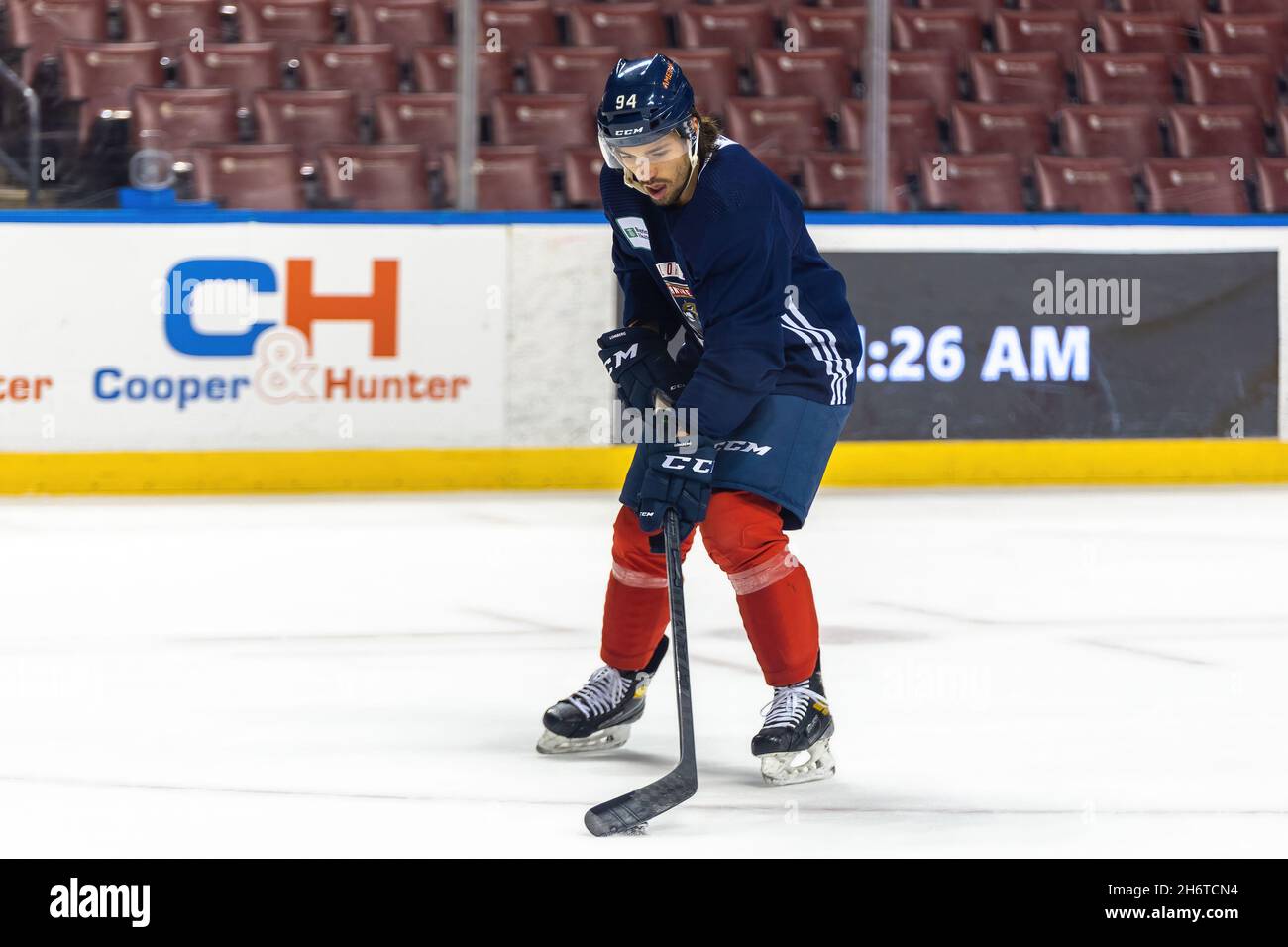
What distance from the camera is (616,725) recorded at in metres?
4.05

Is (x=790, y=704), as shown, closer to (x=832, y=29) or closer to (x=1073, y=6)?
(x=832, y=29)

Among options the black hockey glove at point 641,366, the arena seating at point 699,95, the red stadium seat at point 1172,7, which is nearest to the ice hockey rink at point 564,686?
the black hockey glove at point 641,366

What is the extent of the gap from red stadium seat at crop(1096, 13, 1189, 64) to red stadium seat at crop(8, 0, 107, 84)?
481 cm

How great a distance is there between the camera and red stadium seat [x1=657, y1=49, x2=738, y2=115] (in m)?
9.80

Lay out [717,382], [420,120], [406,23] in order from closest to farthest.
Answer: [717,382] < [420,120] < [406,23]

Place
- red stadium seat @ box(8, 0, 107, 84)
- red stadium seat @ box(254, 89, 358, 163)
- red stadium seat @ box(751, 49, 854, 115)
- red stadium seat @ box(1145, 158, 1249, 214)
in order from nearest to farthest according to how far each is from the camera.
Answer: red stadium seat @ box(8, 0, 107, 84) < red stadium seat @ box(254, 89, 358, 163) < red stadium seat @ box(751, 49, 854, 115) < red stadium seat @ box(1145, 158, 1249, 214)

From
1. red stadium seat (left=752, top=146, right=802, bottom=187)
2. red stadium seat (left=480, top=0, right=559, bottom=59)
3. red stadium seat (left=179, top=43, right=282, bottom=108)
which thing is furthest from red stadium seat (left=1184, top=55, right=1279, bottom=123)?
red stadium seat (left=179, top=43, right=282, bottom=108)

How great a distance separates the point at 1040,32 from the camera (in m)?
10.2

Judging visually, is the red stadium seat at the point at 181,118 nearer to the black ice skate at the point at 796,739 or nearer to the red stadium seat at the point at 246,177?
the red stadium seat at the point at 246,177

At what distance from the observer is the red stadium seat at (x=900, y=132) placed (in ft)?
30.7

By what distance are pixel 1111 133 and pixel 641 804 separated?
24.3 feet

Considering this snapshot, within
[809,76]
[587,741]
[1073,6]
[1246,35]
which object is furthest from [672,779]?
[1246,35]

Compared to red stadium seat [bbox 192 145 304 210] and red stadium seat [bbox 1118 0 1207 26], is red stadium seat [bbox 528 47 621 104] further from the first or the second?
red stadium seat [bbox 1118 0 1207 26]

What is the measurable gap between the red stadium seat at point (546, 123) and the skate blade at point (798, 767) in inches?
229
